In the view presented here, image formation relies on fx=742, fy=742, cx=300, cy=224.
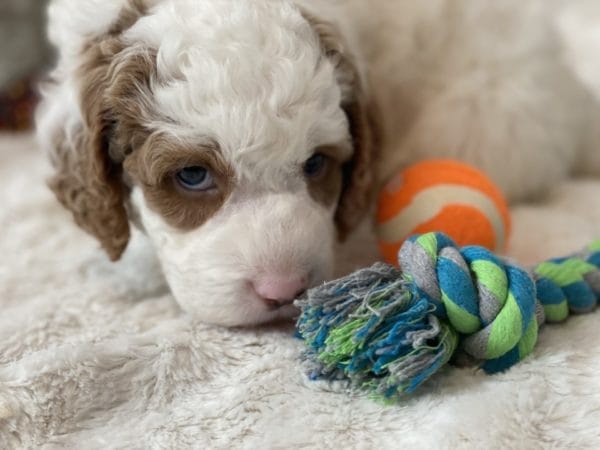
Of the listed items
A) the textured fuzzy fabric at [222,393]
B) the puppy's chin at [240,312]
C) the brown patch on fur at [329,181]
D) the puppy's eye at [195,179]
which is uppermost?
the puppy's eye at [195,179]

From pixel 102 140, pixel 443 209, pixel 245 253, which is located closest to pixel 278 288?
pixel 245 253

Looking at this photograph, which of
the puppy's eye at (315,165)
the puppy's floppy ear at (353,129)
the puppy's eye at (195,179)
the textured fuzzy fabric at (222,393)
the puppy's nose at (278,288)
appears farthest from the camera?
the puppy's floppy ear at (353,129)

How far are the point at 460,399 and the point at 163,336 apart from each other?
78 centimetres

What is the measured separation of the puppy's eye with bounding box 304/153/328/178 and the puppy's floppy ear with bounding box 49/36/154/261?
0.47 meters

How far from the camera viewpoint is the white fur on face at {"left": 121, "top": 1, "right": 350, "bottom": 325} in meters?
1.90

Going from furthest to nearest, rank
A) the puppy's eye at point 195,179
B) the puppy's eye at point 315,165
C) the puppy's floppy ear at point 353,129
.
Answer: the puppy's floppy ear at point 353,129, the puppy's eye at point 315,165, the puppy's eye at point 195,179

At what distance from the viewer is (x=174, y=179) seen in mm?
2025

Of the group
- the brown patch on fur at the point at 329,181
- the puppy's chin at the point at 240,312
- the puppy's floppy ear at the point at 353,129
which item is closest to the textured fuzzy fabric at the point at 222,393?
the puppy's chin at the point at 240,312

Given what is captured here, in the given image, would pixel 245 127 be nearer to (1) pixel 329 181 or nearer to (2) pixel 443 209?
(1) pixel 329 181

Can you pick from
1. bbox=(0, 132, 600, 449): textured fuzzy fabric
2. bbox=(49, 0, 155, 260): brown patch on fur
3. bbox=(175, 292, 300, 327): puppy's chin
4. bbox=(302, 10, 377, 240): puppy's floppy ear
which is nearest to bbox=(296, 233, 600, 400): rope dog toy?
bbox=(0, 132, 600, 449): textured fuzzy fabric

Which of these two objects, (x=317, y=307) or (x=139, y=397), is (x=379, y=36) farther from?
(x=139, y=397)

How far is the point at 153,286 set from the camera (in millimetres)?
2352

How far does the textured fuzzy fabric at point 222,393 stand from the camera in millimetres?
1560

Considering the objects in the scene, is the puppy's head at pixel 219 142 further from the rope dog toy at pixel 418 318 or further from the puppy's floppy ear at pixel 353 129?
the rope dog toy at pixel 418 318
